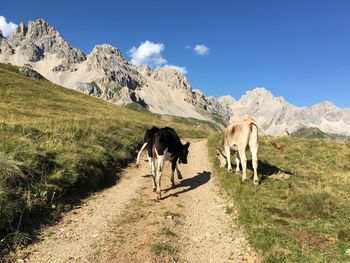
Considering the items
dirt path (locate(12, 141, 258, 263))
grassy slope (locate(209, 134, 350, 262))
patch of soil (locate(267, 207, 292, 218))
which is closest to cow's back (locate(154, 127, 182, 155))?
dirt path (locate(12, 141, 258, 263))

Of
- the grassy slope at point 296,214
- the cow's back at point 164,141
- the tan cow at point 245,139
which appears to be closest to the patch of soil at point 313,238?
the grassy slope at point 296,214

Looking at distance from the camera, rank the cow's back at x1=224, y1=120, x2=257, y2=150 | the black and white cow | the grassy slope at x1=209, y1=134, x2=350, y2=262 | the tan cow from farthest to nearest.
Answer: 1. the cow's back at x1=224, y1=120, x2=257, y2=150
2. the tan cow
3. the black and white cow
4. the grassy slope at x1=209, y1=134, x2=350, y2=262

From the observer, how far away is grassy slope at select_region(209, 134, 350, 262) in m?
10.3

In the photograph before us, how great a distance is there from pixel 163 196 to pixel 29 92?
5433 cm

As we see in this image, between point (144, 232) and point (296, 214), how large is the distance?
5379 mm

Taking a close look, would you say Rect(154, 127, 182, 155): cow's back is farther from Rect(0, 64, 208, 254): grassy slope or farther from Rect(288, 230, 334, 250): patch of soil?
Rect(288, 230, 334, 250): patch of soil

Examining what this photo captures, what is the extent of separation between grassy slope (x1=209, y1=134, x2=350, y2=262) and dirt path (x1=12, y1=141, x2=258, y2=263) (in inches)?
26.1

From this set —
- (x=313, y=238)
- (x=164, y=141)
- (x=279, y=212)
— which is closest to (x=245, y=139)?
(x=164, y=141)

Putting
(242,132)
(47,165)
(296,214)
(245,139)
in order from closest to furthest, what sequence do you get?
(296,214) < (47,165) < (245,139) < (242,132)

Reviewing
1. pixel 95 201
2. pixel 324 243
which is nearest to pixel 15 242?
pixel 95 201

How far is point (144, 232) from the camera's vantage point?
12.4 metres

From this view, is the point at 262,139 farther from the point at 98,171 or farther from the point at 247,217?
the point at 247,217

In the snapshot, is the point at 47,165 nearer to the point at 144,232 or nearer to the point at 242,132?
the point at 144,232

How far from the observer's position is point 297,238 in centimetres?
1109
